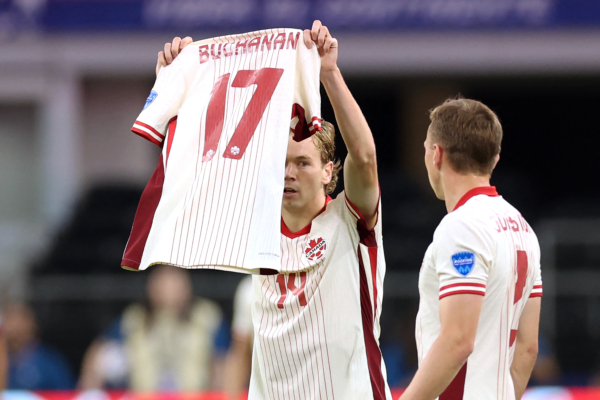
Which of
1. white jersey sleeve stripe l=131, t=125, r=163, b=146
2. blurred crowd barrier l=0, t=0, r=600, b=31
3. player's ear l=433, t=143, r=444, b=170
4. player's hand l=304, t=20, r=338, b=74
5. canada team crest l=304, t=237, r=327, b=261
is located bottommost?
canada team crest l=304, t=237, r=327, b=261

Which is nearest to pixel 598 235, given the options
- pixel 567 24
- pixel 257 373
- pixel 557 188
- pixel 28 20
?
pixel 567 24

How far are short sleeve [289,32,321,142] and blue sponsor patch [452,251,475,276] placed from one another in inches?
29.3

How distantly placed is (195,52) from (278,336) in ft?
3.78

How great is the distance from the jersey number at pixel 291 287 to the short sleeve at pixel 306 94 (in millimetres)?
519

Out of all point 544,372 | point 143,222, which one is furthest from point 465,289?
point 544,372

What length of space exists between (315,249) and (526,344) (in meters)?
0.83

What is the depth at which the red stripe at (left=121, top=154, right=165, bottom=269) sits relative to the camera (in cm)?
301

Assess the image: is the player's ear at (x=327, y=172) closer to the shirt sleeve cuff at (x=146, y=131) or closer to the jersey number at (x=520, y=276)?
the shirt sleeve cuff at (x=146, y=131)

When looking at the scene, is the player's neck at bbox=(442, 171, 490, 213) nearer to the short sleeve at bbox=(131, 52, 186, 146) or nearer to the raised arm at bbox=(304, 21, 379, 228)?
the raised arm at bbox=(304, 21, 379, 228)

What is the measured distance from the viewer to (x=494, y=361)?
269 cm

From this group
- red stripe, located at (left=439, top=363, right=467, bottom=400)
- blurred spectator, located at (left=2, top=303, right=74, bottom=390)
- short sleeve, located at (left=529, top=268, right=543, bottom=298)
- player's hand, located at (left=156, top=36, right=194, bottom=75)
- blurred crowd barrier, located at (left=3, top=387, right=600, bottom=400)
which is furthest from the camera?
blurred spectator, located at (left=2, top=303, right=74, bottom=390)

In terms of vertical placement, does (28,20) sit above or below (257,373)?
above

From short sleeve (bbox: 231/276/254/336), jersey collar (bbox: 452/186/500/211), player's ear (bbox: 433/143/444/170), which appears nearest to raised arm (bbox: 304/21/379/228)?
player's ear (bbox: 433/143/444/170)

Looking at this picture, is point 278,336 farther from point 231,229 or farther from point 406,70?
point 406,70
